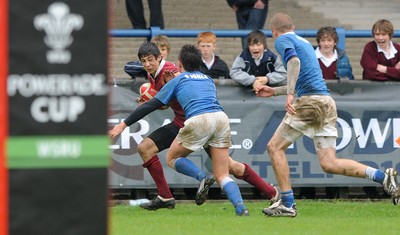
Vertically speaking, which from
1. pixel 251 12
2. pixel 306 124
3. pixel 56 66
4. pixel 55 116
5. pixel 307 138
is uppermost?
pixel 56 66

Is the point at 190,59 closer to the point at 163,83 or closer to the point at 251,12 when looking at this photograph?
the point at 163,83

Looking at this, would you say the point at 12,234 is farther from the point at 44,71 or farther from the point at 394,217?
the point at 394,217

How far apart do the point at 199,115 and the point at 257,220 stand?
Result: 4.06ft

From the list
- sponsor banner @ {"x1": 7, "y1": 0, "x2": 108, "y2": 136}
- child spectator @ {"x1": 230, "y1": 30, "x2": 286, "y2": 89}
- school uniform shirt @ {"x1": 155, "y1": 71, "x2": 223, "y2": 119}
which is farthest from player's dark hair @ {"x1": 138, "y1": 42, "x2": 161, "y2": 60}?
sponsor banner @ {"x1": 7, "y1": 0, "x2": 108, "y2": 136}

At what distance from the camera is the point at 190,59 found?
11.4m

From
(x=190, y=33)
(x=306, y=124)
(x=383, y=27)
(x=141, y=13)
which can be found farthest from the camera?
(x=141, y=13)

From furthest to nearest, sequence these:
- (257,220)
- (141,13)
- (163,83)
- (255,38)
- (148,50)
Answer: (141,13) → (255,38) → (163,83) → (148,50) → (257,220)

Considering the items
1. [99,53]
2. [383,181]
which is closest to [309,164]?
[383,181]

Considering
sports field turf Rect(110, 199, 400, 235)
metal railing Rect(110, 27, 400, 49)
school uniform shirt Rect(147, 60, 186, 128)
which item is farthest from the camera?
metal railing Rect(110, 27, 400, 49)

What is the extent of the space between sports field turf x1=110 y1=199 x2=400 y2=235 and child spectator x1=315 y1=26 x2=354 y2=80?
1640mm

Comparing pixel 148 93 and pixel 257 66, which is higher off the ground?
pixel 257 66

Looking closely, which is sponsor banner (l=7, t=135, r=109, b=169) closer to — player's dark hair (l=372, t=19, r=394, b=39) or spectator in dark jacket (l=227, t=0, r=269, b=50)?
player's dark hair (l=372, t=19, r=394, b=39)

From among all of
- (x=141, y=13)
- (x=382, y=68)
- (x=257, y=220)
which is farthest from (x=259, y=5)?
(x=257, y=220)

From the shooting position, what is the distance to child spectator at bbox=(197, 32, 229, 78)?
1392 cm
